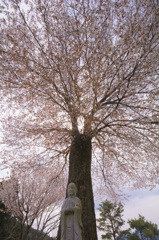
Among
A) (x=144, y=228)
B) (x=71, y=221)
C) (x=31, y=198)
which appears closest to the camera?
(x=71, y=221)

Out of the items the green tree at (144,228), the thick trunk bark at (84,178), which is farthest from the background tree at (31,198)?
the green tree at (144,228)

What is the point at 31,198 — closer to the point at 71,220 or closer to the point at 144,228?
the point at 71,220

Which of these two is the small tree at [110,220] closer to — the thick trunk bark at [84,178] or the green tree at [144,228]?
the green tree at [144,228]

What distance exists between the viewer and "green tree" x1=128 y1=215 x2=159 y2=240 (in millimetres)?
16812

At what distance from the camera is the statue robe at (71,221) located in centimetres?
317

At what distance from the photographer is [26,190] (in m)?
10.8

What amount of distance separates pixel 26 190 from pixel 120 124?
28.2 ft

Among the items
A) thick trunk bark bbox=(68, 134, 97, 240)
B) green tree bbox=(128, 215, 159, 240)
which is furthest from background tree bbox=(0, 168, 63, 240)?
green tree bbox=(128, 215, 159, 240)

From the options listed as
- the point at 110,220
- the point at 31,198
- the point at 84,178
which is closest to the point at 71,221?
the point at 84,178

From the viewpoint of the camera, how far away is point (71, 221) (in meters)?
3.35

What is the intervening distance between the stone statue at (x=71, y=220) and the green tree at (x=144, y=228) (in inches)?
735

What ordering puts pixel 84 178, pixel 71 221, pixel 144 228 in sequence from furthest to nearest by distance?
1. pixel 144 228
2. pixel 84 178
3. pixel 71 221

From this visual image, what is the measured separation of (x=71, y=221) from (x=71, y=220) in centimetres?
2

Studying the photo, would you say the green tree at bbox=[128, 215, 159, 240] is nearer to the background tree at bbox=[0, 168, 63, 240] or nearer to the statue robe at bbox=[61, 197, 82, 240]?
the background tree at bbox=[0, 168, 63, 240]
